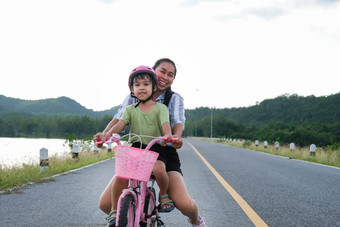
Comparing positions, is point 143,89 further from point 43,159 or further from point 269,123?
point 269,123

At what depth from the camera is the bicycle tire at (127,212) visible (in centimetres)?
210

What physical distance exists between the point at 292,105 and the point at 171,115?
105709 mm

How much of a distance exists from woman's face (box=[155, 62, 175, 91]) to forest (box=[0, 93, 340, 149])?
49830mm

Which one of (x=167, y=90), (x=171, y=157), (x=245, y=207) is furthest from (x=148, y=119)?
(x=245, y=207)

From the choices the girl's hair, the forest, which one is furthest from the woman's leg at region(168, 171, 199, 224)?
the forest

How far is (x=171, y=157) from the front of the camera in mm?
2953

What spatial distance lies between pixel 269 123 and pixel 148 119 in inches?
3884

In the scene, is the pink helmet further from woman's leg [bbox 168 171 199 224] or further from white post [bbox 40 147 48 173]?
white post [bbox 40 147 48 173]

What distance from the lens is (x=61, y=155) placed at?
14117 mm

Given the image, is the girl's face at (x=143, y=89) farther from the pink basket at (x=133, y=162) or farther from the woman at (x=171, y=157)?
the pink basket at (x=133, y=162)

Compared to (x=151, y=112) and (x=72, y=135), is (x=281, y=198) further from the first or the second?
(x=72, y=135)

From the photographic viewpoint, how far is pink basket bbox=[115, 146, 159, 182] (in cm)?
209

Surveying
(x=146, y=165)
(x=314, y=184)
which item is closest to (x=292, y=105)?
(x=314, y=184)

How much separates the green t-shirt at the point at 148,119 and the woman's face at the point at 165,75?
591mm
